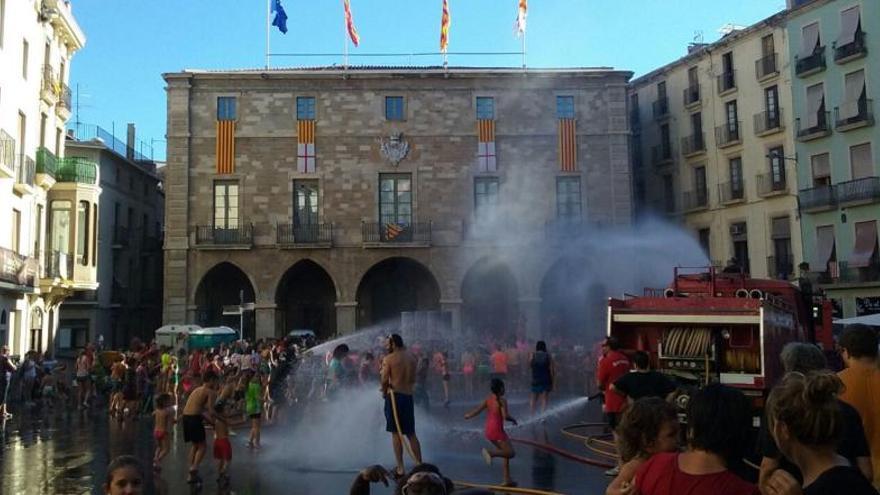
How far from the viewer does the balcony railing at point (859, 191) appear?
102 ft

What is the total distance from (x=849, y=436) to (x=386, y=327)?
32.8 meters

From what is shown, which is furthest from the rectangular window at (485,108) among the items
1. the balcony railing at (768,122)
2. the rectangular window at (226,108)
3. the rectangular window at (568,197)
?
the balcony railing at (768,122)

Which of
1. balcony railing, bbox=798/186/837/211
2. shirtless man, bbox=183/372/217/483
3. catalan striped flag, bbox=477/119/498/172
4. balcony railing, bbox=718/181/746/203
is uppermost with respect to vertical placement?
catalan striped flag, bbox=477/119/498/172

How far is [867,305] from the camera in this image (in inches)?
1222

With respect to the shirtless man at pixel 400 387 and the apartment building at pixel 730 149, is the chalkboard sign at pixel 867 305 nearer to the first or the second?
the apartment building at pixel 730 149

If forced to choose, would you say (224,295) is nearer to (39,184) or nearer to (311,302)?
(311,302)

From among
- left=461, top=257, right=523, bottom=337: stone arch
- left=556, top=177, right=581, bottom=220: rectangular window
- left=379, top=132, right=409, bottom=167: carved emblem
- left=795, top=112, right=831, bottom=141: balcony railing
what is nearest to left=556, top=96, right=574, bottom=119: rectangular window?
left=556, top=177, right=581, bottom=220: rectangular window

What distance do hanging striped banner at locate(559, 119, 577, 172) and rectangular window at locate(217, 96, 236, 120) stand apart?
1437cm

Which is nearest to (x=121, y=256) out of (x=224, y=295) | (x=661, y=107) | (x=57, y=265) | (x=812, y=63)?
(x=224, y=295)

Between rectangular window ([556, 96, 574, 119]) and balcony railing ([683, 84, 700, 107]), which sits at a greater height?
balcony railing ([683, 84, 700, 107])

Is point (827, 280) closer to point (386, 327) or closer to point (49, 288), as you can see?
point (386, 327)

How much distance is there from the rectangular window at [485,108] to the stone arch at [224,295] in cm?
1270

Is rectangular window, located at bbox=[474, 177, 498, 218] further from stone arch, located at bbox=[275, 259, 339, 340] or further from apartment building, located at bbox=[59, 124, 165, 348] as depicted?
apartment building, located at bbox=[59, 124, 165, 348]

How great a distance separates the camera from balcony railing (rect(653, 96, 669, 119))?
133ft
